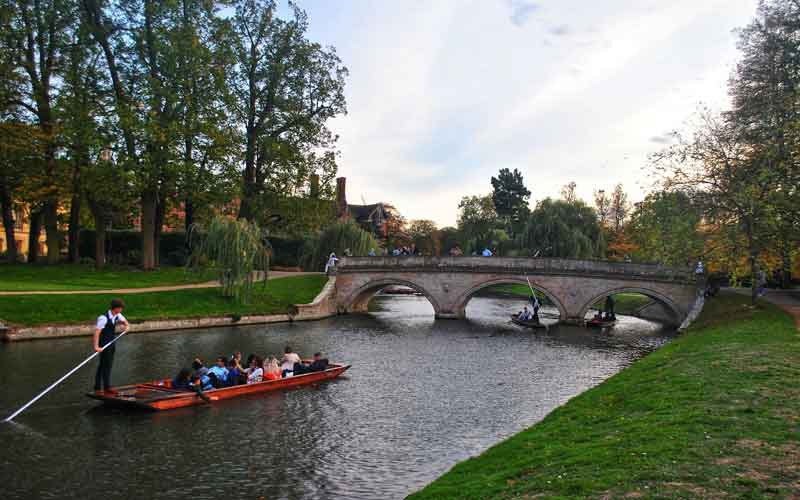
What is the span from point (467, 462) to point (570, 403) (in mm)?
4942

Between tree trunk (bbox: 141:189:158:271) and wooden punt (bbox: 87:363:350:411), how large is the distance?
77.2 feet

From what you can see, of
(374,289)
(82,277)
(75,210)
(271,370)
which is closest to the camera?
(271,370)

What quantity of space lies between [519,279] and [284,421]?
1047 inches

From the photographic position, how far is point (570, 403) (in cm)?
1480

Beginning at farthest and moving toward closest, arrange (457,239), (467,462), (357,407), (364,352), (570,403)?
(457,239) → (364,352) → (357,407) → (570,403) → (467,462)

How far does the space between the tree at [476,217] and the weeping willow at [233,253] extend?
45074 millimetres

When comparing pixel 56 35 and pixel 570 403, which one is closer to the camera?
pixel 570 403

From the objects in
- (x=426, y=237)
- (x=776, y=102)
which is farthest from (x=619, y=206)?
(x=776, y=102)

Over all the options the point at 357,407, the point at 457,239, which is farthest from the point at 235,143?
the point at 457,239

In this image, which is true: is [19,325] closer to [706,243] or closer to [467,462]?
[467,462]

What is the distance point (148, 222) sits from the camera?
38.2 meters

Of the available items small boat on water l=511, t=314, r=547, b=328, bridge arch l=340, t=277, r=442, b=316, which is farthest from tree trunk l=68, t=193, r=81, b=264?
small boat on water l=511, t=314, r=547, b=328

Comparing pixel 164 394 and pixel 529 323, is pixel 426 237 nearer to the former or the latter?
pixel 529 323

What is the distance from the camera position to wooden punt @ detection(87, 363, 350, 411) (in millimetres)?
14891
